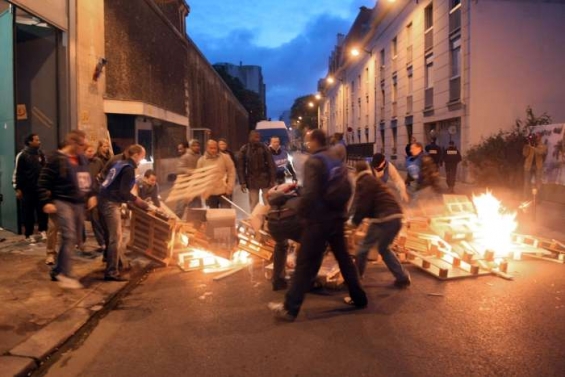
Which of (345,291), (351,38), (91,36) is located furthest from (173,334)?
(351,38)

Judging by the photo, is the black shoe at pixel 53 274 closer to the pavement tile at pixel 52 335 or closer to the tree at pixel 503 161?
the pavement tile at pixel 52 335

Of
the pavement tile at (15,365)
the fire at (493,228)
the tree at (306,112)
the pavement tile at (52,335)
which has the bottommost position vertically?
the pavement tile at (15,365)

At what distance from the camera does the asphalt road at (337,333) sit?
4082mm

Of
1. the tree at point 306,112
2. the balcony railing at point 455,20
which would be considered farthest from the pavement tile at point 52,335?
the tree at point 306,112

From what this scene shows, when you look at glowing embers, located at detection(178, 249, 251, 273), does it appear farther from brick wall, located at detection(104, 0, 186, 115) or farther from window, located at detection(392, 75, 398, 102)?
window, located at detection(392, 75, 398, 102)

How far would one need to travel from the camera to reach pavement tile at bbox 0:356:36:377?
396cm

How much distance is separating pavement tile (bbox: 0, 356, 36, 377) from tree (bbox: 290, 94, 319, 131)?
276ft

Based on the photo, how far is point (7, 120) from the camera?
947 centimetres

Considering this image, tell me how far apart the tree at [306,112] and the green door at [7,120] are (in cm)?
7880

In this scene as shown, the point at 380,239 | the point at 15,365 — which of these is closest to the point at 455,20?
the point at 380,239

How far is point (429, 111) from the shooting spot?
25.4m

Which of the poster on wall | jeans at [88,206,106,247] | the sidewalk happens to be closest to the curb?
the sidewalk

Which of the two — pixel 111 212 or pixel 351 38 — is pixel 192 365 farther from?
pixel 351 38

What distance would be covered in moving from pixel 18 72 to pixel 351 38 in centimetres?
4542
